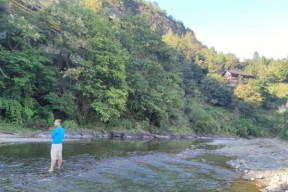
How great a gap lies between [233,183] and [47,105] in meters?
28.7

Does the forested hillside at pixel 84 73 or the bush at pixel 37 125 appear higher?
the forested hillside at pixel 84 73

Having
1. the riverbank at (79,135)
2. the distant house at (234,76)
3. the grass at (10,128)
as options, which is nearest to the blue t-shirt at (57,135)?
the riverbank at (79,135)

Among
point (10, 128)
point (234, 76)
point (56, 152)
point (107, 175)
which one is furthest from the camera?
point (234, 76)

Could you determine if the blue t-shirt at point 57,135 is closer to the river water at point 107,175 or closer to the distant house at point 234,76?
the river water at point 107,175

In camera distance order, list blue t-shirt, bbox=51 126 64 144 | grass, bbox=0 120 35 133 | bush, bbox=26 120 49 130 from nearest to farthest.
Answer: blue t-shirt, bbox=51 126 64 144 → grass, bbox=0 120 35 133 → bush, bbox=26 120 49 130

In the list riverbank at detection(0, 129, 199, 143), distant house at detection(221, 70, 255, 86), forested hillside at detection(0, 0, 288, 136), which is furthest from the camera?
distant house at detection(221, 70, 255, 86)

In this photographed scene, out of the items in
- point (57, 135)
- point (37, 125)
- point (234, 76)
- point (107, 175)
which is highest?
point (234, 76)

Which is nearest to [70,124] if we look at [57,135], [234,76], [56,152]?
[57,135]

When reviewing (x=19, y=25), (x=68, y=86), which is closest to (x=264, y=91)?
(x=68, y=86)

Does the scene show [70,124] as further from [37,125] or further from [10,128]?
[10,128]

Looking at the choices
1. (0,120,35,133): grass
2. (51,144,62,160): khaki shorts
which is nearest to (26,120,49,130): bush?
(0,120,35,133): grass

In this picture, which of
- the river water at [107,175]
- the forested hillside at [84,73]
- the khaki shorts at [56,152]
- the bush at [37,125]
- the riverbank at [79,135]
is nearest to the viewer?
the river water at [107,175]

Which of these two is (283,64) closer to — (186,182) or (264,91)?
(264,91)

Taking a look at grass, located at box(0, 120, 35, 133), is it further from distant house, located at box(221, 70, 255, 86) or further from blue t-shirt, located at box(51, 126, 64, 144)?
distant house, located at box(221, 70, 255, 86)
